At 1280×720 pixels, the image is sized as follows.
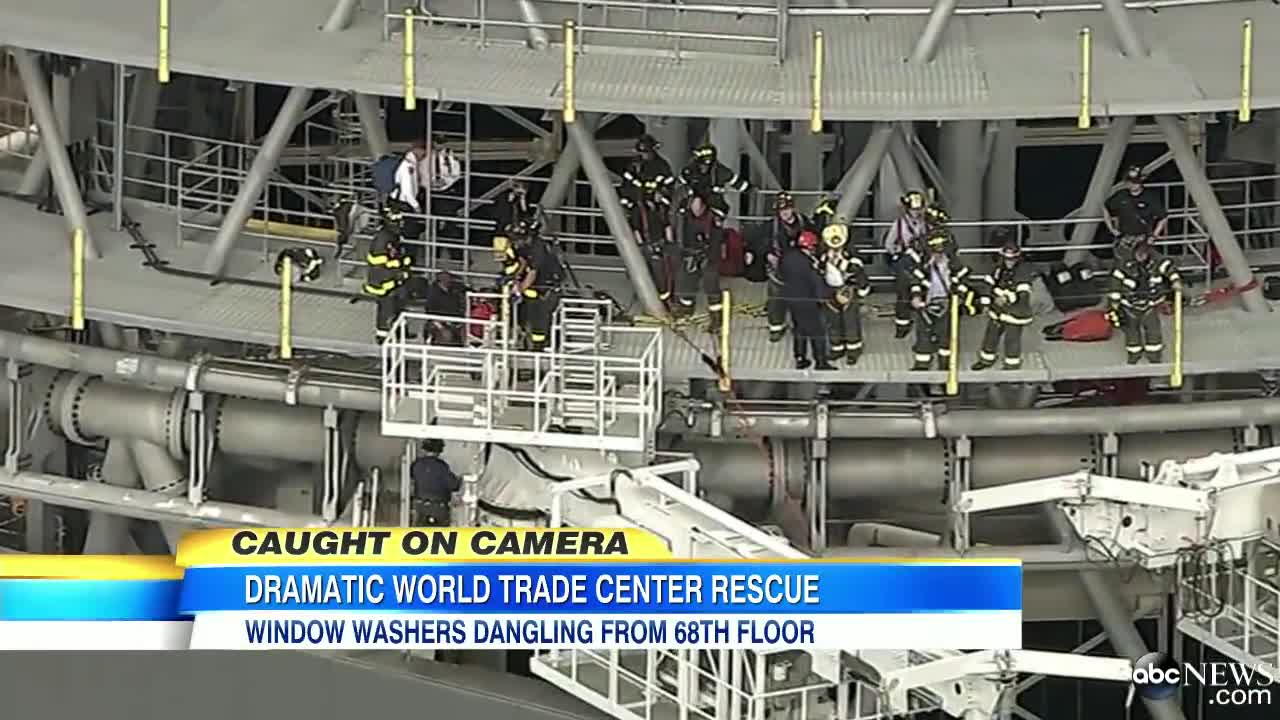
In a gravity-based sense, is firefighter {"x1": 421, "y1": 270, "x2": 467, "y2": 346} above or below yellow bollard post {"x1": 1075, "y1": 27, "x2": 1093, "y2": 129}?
below

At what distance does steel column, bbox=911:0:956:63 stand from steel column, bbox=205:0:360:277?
6.73 m

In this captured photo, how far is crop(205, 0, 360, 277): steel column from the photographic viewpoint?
3816 centimetres

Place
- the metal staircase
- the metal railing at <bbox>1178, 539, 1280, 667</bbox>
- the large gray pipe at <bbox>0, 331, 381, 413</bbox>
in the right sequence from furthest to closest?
the large gray pipe at <bbox>0, 331, 381, 413</bbox>, the metal railing at <bbox>1178, 539, 1280, 667</bbox>, the metal staircase

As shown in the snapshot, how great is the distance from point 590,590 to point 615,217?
5044 mm

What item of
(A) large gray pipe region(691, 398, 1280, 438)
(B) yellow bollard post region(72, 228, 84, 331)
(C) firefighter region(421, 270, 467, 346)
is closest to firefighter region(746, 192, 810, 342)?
(A) large gray pipe region(691, 398, 1280, 438)

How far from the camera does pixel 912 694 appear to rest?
1384 inches

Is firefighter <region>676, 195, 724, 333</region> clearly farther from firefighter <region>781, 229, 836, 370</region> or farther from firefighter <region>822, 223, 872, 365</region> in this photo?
firefighter <region>822, 223, 872, 365</region>

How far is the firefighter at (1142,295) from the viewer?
37.2 metres

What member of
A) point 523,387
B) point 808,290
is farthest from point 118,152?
point 808,290

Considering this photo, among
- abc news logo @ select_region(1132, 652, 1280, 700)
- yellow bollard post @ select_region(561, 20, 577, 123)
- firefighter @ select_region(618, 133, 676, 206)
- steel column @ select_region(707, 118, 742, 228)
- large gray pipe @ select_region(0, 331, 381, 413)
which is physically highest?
yellow bollard post @ select_region(561, 20, 577, 123)

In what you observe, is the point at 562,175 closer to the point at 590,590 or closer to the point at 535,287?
the point at 535,287

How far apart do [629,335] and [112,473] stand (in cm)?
724

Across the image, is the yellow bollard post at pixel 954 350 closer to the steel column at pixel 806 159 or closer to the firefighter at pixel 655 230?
the firefighter at pixel 655 230

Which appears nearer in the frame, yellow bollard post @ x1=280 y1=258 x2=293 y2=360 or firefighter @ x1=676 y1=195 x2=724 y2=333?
yellow bollard post @ x1=280 y1=258 x2=293 y2=360
